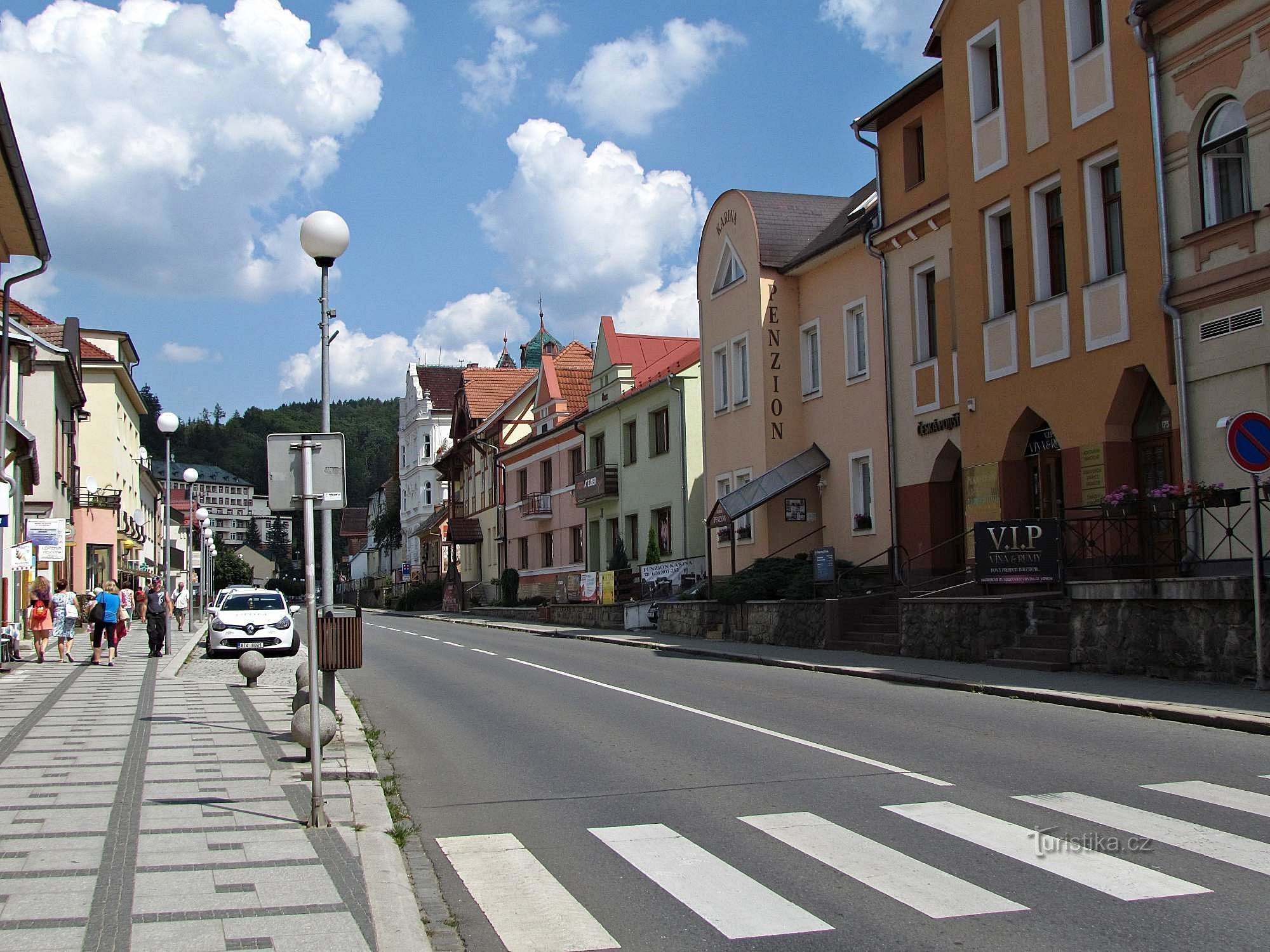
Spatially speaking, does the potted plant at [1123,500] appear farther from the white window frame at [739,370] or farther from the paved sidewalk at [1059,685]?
the white window frame at [739,370]

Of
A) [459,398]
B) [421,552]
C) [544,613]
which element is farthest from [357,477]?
[544,613]

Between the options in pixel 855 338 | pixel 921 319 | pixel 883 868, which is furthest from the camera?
pixel 855 338

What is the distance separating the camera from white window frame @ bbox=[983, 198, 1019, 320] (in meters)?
22.4

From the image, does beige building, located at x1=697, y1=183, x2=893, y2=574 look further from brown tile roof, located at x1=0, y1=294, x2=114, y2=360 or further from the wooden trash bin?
brown tile roof, located at x1=0, y1=294, x2=114, y2=360

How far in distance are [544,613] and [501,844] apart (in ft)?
122

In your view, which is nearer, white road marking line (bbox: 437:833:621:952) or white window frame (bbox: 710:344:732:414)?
white road marking line (bbox: 437:833:621:952)

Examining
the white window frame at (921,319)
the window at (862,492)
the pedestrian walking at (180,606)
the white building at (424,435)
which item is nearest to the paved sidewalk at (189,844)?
the white window frame at (921,319)

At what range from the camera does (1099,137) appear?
63.9 ft

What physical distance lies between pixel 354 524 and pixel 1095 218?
13.2 metres

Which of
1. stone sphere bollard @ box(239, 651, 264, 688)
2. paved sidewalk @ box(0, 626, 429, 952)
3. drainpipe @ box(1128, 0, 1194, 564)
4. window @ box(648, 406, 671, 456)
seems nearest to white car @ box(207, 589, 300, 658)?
stone sphere bollard @ box(239, 651, 264, 688)

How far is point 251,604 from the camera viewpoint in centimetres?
2759

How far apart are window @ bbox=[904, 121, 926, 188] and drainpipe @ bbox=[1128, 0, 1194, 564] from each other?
7735 millimetres

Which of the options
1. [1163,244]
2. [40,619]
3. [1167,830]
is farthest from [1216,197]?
[40,619]

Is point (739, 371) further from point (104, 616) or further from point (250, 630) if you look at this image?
point (104, 616)
